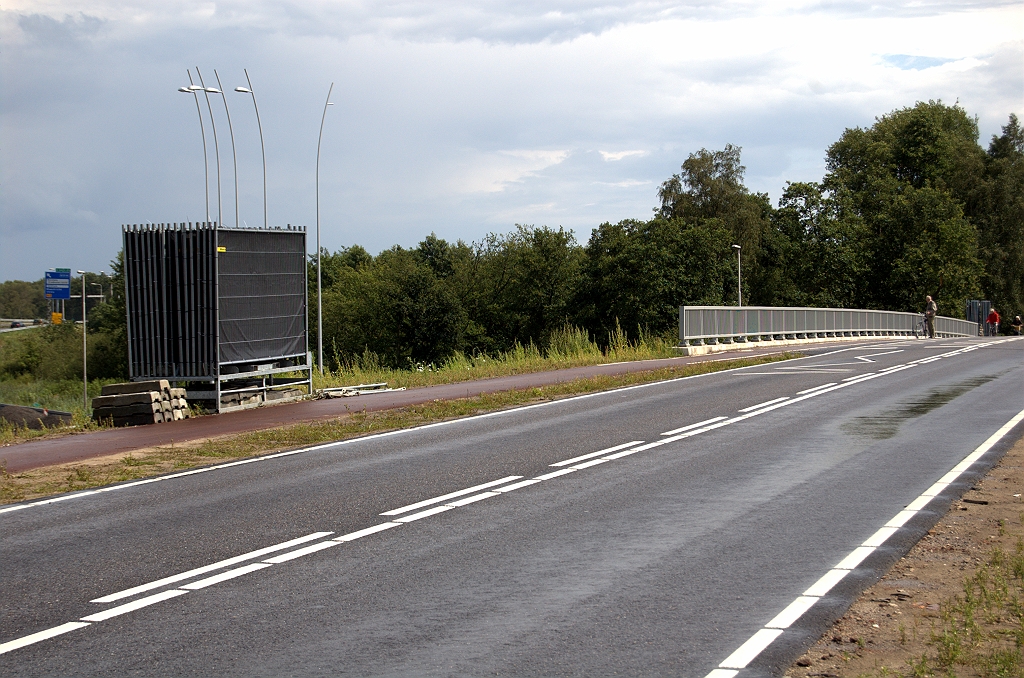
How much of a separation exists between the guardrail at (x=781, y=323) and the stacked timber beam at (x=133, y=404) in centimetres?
2011

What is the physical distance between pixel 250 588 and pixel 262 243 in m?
13.6

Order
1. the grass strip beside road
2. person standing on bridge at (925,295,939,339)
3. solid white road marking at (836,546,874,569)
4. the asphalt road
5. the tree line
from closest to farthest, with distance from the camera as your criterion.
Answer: the asphalt road → solid white road marking at (836,546,874,569) → the grass strip beside road → person standing on bridge at (925,295,939,339) → the tree line

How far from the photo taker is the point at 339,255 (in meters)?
133

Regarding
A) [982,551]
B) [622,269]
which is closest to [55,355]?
[622,269]

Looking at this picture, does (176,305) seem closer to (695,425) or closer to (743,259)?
(695,425)

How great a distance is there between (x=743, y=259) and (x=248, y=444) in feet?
257

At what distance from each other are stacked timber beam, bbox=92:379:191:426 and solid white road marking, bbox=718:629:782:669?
520 inches

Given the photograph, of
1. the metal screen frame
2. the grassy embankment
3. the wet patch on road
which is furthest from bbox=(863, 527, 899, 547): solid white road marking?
the metal screen frame

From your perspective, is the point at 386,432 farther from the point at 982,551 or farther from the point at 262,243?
the point at 982,551

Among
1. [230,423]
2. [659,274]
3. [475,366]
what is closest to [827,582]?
[230,423]

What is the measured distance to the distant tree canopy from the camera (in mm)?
82438

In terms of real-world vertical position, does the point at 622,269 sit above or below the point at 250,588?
above

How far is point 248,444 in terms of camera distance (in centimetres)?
1330

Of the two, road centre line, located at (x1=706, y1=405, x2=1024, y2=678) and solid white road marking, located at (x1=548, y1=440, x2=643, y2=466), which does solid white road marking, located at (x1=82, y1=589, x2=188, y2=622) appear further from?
solid white road marking, located at (x1=548, y1=440, x2=643, y2=466)
